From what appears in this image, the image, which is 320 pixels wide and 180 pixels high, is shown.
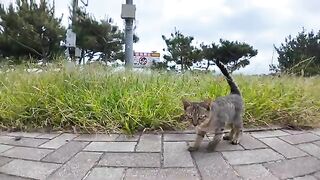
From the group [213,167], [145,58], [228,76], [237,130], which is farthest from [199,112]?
[145,58]

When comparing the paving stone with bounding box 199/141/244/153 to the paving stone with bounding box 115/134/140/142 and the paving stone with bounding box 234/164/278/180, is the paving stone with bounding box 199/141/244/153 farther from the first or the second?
the paving stone with bounding box 115/134/140/142

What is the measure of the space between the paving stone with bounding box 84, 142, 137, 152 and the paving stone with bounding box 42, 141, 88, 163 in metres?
0.08

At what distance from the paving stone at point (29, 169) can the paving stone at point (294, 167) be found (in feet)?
5.26

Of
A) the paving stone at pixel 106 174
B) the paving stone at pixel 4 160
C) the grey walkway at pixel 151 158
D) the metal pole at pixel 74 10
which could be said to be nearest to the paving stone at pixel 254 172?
the grey walkway at pixel 151 158

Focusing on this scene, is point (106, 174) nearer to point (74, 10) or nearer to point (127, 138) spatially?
point (127, 138)

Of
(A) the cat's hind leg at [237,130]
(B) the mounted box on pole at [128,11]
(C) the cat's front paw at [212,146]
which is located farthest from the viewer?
(B) the mounted box on pole at [128,11]

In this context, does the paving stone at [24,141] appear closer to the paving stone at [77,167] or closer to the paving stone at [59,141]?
the paving stone at [59,141]

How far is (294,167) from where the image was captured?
2.79m

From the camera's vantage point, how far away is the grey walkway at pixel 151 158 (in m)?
2.62

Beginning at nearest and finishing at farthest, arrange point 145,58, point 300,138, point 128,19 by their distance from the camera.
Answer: point 300,138 < point 128,19 < point 145,58

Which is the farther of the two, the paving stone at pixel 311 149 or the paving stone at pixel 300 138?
the paving stone at pixel 300 138

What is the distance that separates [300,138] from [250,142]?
1.96 feet

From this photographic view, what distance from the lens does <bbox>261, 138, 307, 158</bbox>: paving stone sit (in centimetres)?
309

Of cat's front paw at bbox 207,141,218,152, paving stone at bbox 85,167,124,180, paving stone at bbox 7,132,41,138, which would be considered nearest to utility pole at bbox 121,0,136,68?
paving stone at bbox 7,132,41,138
